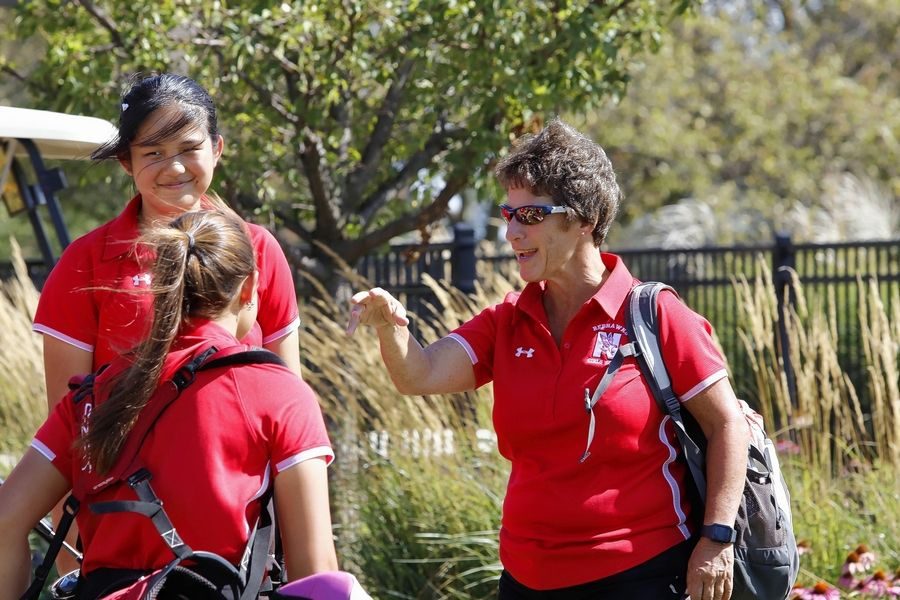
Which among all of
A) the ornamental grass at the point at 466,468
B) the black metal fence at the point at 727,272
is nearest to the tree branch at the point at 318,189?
the ornamental grass at the point at 466,468

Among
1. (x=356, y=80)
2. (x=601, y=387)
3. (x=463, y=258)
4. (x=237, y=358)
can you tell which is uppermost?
(x=356, y=80)

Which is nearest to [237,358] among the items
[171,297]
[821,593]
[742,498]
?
[171,297]

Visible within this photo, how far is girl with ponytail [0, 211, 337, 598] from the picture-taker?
2242 mm

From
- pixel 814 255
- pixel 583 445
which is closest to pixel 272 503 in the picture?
pixel 583 445

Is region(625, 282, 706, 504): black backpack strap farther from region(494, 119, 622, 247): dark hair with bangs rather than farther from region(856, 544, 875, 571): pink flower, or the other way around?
region(856, 544, 875, 571): pink flower

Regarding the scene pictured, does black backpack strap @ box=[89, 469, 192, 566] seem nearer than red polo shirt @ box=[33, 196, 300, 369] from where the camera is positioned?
Yes

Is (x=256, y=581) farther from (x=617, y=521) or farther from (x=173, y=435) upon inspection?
(x=617, y=521)

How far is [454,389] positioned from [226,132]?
124 inches

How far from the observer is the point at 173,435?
89.0 inches

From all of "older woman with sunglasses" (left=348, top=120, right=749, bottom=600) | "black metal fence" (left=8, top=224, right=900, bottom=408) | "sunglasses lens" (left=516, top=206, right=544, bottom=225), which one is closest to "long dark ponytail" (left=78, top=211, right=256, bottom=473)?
"older woman with sunglasses" (left=348, top=120, right=749, bottom=600)

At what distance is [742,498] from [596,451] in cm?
39

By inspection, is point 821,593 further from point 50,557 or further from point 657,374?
point 50,557

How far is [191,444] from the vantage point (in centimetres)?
224

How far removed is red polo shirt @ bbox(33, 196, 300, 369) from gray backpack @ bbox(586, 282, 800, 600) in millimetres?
890
